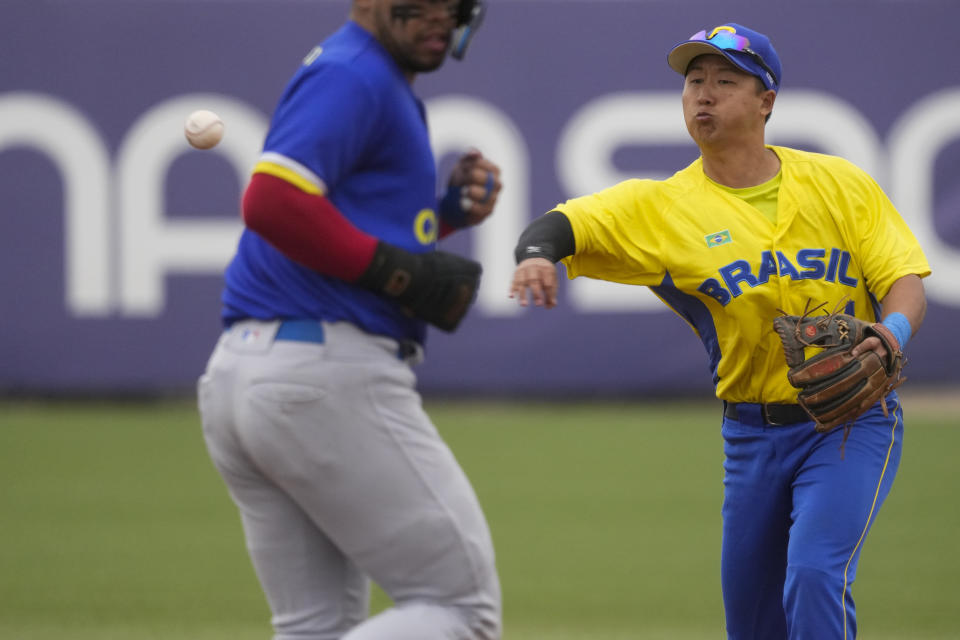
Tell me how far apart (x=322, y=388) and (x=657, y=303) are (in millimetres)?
9426

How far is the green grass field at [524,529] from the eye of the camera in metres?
6.23

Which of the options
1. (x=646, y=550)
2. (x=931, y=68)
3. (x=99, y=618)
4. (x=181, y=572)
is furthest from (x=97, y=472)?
(x=931, y=68)

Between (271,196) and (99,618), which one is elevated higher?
(271,196)

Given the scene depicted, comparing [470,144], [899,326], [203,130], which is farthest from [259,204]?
[470,144]

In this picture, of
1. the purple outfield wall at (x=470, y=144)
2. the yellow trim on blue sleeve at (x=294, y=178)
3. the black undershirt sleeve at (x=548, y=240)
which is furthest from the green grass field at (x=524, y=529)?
the yellow trim on blue sleeve at (x=294, y=178)

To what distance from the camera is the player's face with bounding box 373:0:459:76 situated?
10.8 ft

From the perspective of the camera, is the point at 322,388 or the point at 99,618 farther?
the point at 99,618

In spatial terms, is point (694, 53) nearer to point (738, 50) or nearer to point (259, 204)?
point (738, 50)

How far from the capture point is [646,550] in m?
7.62

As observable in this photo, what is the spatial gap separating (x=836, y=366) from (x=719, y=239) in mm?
594

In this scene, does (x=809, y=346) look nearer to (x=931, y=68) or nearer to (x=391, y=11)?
(x=391, y=11)

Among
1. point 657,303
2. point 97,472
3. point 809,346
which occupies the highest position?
point 809,346

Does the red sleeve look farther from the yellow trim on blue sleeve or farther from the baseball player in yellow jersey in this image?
the baseball player in yellow jersey

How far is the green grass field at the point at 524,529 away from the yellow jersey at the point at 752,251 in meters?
2.23
